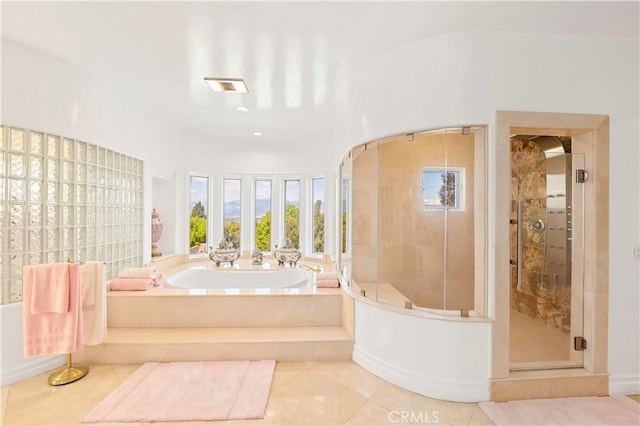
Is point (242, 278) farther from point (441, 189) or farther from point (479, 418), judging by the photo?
point (479, 418)

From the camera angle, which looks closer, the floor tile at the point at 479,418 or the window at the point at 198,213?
the floor tile at the point at 479,418

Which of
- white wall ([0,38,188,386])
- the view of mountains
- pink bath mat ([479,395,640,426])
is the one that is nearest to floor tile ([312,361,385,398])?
pink bath mat ([479,395,640,426])

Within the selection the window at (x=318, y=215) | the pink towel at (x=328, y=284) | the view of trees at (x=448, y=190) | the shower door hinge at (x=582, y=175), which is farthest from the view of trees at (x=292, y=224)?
the shower door hinge at (x=582, y=175)

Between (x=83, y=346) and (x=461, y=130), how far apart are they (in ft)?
11.1

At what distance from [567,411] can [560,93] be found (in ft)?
7.04

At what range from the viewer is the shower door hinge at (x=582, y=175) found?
218cm

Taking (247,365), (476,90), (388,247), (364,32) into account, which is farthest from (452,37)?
(247,365)

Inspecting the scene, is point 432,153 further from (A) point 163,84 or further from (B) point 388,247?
(A) point 163,84

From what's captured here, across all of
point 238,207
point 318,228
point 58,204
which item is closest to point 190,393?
point 58,204

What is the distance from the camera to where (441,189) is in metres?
2.35

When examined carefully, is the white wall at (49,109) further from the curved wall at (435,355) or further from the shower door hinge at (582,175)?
the shower door hinge at (582,175)

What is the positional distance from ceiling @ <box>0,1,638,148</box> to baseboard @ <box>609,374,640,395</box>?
2.43m

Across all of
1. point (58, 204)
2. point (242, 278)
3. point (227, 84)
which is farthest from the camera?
point (242, 278)

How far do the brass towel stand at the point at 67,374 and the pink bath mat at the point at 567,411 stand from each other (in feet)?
9.77
